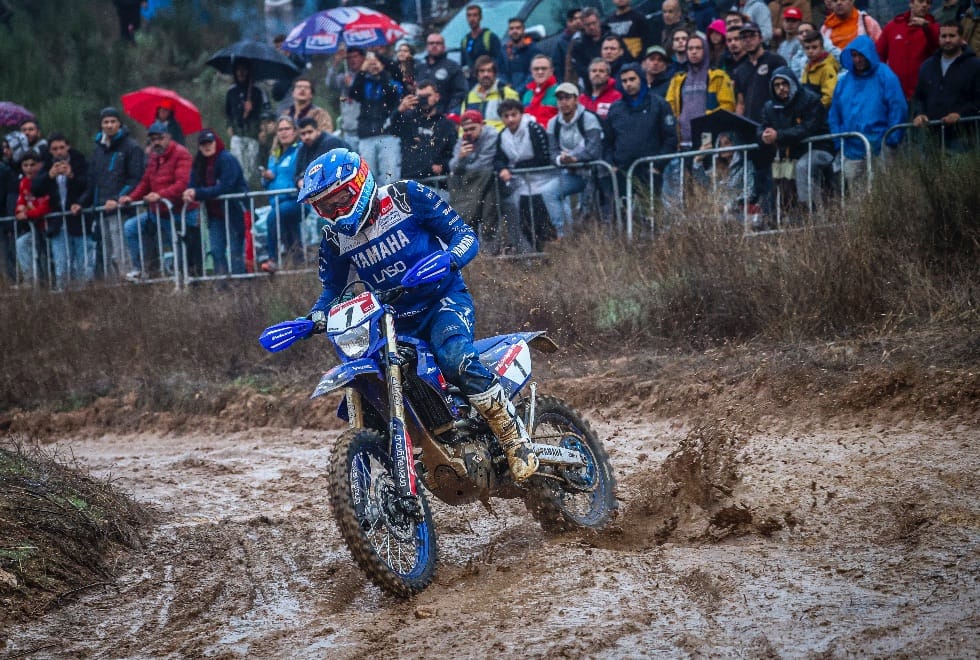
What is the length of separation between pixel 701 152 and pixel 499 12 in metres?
5.80

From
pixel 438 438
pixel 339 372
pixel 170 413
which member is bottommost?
pixel 170 413

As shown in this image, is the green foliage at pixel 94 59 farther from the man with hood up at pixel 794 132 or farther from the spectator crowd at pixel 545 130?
the man with hood up at pixel 794 132

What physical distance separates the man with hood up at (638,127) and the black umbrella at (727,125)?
289 mm

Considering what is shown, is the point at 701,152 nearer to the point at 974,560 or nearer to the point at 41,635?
the point at 974,560

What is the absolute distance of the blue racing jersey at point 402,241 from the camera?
6570 mm

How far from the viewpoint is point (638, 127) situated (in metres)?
12.0

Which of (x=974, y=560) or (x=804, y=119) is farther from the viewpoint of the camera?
(x=804, y=119)

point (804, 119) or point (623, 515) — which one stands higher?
point (804, 119)

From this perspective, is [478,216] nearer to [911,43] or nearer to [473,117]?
[473,117]

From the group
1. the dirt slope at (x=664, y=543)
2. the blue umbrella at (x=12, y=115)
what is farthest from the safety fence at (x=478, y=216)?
the blue umbrella at (x=12, y=115)

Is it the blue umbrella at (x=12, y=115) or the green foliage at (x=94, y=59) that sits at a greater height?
the green foliage at (x=94, y=59)

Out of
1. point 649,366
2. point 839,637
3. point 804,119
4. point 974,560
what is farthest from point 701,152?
point 839,637

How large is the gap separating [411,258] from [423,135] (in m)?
6.38

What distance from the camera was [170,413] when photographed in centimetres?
1199
